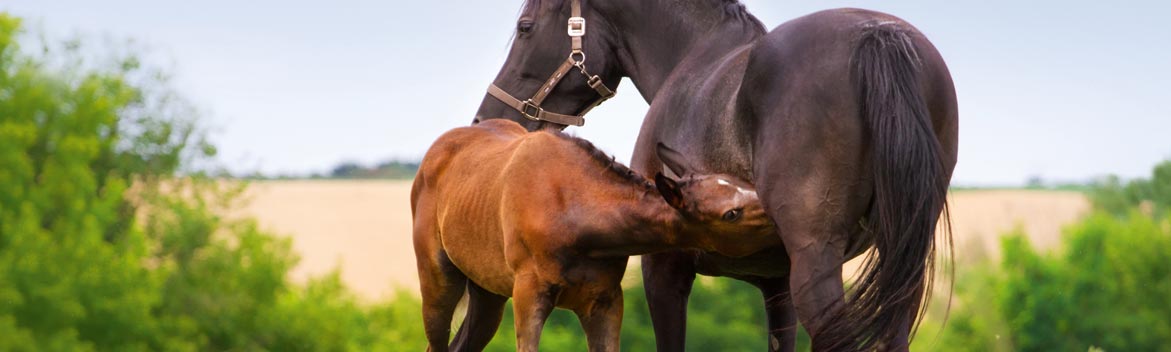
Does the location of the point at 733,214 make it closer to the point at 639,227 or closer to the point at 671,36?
the point at 639,227

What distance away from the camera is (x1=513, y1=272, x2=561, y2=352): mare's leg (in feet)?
20.0

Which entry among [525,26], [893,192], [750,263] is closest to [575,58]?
[525,26]

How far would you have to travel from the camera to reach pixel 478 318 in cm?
749

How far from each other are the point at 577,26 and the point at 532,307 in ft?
6.55

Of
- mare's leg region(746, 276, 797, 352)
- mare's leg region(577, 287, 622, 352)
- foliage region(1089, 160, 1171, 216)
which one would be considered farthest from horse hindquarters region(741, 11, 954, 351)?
foliage region(1089, 160, 1171, 216)

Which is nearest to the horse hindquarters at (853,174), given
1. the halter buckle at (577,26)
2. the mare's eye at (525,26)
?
the halter buckle at (577,26)

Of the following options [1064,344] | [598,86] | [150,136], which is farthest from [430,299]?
[1064,344]

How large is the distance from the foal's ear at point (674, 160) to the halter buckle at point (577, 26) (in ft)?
5.95

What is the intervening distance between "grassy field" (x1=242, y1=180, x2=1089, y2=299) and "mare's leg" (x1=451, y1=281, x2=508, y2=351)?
60.2 metres

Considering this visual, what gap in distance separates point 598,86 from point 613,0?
519 millimetres

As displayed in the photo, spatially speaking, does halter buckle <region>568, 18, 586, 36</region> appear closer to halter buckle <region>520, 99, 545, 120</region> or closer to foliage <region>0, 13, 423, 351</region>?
halter buckle <region>520, 99, 545, 120</region>

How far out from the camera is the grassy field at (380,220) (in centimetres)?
7838

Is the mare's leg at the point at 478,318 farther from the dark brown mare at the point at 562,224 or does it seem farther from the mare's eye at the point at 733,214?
the mare's eye at the point at 733,214

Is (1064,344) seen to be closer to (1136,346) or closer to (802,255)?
(1136,346)
